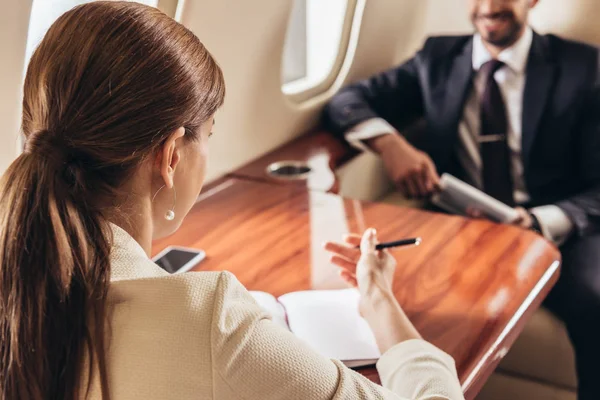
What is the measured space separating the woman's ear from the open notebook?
379 millimetres

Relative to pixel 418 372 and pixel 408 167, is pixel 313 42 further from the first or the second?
pixel 418 372

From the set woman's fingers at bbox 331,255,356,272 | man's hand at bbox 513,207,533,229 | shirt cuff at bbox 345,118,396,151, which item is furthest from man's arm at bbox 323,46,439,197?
woman's fingers at bbox 331,255,356,272

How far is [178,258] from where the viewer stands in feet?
4.81

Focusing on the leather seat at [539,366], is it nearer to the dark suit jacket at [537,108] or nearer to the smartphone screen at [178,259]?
the dark suit jacket at [537,108]

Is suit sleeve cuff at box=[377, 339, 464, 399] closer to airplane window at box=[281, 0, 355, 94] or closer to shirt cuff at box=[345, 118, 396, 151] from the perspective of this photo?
shirt cuff at box=[345, 118, 396, 151]

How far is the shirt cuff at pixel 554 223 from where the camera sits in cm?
204

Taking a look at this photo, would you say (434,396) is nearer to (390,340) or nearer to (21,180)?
(390,340)

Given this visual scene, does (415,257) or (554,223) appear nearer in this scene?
(415,257)

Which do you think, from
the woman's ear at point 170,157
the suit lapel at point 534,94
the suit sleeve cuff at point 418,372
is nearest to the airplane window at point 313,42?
the suit lapel at point 534,94

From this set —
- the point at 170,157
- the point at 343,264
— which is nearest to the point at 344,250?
the point at 343,264

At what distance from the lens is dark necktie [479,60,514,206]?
2.28m

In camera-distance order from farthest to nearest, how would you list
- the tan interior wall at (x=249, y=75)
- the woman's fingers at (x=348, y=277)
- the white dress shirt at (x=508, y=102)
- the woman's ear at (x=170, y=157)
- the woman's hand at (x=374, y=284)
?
the white dress shirt at (x=508, y=102), the tan interior wall at (x=249, y=75), the woman's fingers at (x=348, y=277), the woman's hand at (x=374, y=284), the woman's ear at (x=170, y=157)

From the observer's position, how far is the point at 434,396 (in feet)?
3.05

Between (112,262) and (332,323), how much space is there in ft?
1.68
